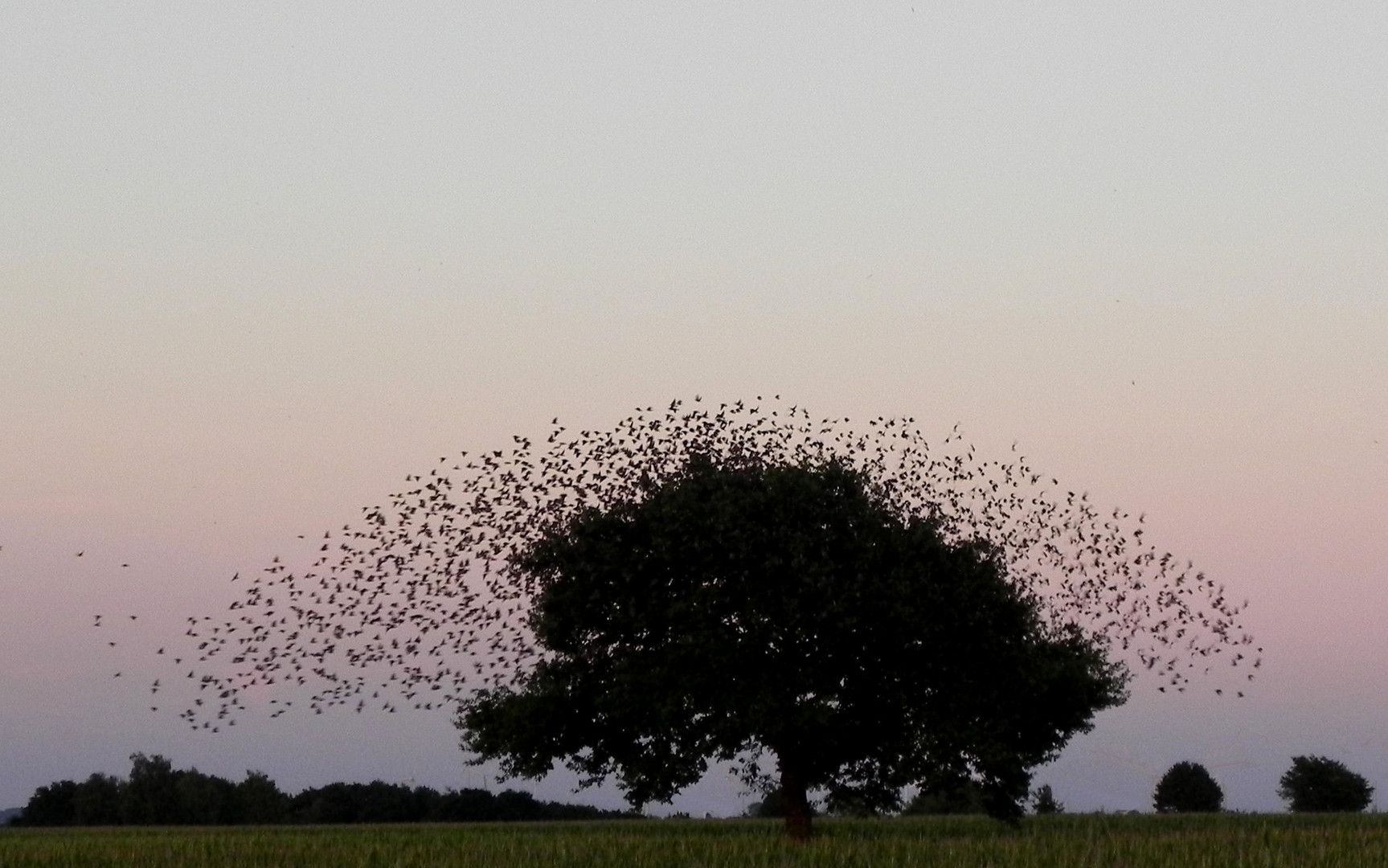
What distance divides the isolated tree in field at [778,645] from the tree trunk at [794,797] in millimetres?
74

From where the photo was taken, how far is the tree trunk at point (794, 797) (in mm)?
45562

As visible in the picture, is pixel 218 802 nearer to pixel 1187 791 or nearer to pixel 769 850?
pixel 1187 791

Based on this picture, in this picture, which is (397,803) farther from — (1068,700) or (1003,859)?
(1003,859)

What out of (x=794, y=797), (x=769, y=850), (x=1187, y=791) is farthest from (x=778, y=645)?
(x=1187, y=791)

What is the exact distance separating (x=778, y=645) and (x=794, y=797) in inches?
204

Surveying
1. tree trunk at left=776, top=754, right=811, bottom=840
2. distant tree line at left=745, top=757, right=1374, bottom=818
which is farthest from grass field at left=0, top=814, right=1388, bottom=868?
distant tree line at left=745, top=757, right=1374, bottom=818

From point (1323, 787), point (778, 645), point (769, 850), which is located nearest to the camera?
point (769, 850)

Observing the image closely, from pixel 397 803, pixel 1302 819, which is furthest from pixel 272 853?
pixel 397 803

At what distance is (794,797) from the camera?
4575 centimetres

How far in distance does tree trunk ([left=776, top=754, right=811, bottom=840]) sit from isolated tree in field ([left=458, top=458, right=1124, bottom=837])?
0.07 meters

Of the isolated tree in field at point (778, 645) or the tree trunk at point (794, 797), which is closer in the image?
the isolated tree in field at point (778, 645)

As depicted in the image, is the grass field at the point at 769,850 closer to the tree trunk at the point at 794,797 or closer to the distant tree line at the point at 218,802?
the tree trunk at the point at 794,797

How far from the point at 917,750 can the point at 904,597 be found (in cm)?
453

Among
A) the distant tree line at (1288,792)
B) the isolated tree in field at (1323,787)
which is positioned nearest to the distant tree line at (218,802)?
the distant tree line at (1288,792)
